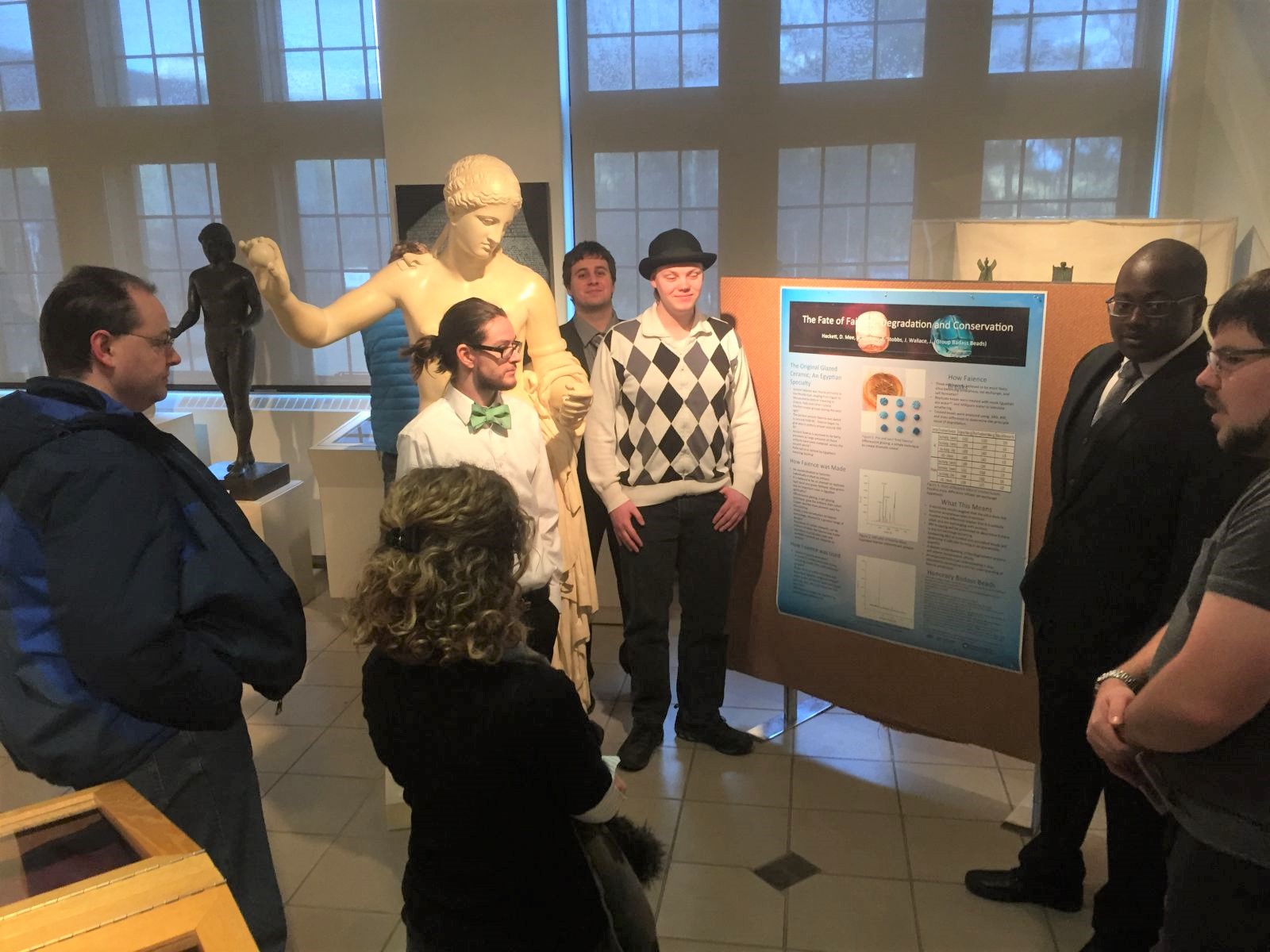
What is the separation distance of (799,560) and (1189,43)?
3.08m

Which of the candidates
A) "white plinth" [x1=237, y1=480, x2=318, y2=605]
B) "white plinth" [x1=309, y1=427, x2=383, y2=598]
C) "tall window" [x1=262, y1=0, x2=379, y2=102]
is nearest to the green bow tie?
"white plinth" [x1=309, y1=427, x2=383, y2=598]

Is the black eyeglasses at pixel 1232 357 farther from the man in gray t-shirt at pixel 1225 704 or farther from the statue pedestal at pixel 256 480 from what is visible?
the statue pedestal at pixel 256 480

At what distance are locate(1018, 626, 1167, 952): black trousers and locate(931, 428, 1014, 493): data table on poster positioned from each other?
512 mm

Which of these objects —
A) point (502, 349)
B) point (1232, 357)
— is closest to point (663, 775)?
point (502, 349)

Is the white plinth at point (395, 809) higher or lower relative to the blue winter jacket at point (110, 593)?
lower

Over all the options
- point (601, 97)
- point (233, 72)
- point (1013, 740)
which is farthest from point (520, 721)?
point (233, 72)

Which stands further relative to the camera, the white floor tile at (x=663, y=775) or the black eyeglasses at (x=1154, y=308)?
the white floor tile at (x=663, y=775)

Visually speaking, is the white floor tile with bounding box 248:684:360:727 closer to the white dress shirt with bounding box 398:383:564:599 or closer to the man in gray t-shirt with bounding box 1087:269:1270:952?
the white dress shirt with bounding box 398:383:564:599

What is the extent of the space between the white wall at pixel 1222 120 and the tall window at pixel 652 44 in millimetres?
2101

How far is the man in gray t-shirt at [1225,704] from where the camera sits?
122 cm

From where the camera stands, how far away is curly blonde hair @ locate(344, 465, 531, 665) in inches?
50.9

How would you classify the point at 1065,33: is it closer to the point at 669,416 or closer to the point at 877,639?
the point at 669,416

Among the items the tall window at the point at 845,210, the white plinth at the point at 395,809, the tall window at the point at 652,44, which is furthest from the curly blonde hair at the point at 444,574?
the tall window at the point at 652,44

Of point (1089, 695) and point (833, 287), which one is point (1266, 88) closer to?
point (833, 287)
